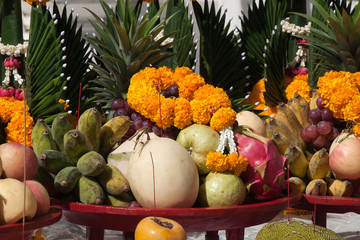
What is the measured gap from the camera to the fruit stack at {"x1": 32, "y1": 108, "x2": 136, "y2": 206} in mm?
1507

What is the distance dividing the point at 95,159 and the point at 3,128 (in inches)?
Answer: 52.8

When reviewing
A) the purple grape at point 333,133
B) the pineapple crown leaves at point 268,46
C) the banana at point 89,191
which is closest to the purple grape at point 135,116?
the banana at point 89,191

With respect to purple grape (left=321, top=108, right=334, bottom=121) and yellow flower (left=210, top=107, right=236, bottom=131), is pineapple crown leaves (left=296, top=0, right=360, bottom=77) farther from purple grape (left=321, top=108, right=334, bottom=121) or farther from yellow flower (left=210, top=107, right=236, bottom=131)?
yellow flower (left=210, top=107, right=236, bottom=131)

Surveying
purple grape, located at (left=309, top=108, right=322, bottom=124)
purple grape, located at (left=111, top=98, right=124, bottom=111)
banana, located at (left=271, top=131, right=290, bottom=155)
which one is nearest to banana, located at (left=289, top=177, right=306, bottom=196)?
banana, located at (left=271, top=131, right=290, bottom=155)

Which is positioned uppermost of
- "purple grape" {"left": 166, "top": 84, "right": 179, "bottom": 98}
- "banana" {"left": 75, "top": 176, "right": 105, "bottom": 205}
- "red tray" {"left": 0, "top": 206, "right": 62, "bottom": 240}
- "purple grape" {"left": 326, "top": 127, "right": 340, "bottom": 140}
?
"purple grape" {"left": 166, "top": 84, "right": 179, "bottom": 98}

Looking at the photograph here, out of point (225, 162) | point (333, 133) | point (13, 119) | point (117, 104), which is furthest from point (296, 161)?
point (13, 119)

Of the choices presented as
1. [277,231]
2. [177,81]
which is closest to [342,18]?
[177,81]

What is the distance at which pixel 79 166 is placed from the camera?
5.04 feet

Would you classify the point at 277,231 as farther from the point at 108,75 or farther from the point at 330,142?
the point at 108,75

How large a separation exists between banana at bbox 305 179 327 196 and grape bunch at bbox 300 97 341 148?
182 mm

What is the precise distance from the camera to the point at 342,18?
2.32 meters

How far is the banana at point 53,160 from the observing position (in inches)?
60.4

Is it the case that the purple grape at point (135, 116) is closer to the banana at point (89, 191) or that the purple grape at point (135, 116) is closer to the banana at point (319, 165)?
the banana at point (89, 191)

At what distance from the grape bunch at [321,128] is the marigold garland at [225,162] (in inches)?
21.4
